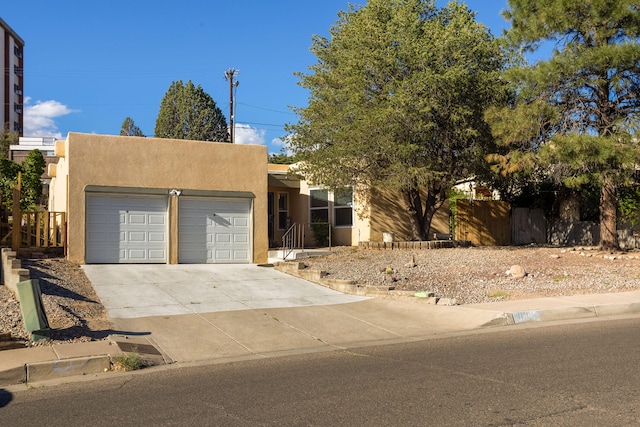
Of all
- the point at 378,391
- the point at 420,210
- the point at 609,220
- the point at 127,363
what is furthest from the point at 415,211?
the point at 378,391

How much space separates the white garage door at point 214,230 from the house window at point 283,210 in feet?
23.4

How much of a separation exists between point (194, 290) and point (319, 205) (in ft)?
39.0

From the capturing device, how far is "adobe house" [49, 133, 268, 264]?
18016mm

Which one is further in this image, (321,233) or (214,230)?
(321,233)

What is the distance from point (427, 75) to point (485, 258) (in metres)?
5.73

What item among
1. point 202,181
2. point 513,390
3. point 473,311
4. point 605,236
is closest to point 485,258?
point 605,236

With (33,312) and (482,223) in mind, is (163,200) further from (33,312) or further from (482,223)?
(482,223)

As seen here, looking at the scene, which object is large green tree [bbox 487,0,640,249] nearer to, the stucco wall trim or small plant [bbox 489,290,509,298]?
small plant [bbox 489,290,509,298]

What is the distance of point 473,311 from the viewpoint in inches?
484

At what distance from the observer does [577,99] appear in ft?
66.2

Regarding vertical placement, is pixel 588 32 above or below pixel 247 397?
above

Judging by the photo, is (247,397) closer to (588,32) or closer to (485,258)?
(485,258)

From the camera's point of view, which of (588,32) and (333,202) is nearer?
(588,32)

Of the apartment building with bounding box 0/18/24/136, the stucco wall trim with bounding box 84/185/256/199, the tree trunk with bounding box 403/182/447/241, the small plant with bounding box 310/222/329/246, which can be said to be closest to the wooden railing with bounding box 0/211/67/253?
the stucco wall trim with bounding box 84/185/256/199
